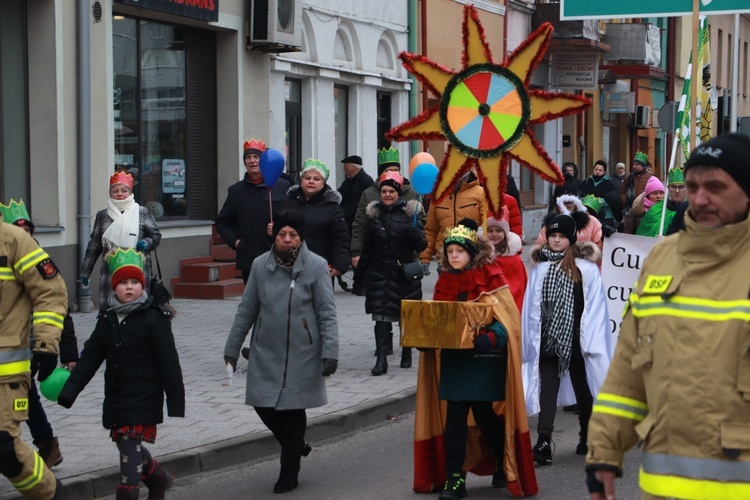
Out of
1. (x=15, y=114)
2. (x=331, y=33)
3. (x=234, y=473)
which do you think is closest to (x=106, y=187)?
(x=15, y=114)

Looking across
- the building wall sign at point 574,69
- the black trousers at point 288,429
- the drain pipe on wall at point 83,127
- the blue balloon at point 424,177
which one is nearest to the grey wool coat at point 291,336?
the black trousers at point 288,429

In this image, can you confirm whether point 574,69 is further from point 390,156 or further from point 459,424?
point 459,424

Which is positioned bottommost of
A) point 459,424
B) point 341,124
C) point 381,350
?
point 381,350

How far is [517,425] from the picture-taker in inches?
279

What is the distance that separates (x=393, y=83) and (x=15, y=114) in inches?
397

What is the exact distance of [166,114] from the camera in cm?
1753

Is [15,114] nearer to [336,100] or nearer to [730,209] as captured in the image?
[336,100]

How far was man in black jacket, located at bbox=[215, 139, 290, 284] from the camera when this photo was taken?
1216 centimetres

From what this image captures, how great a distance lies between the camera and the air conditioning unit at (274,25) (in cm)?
1820

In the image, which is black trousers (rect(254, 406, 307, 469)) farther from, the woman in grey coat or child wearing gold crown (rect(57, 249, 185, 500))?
child wearing gold crown (rect(57, 249, 185, 500))

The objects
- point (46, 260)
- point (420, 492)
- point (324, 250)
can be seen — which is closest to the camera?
point (46, 260)

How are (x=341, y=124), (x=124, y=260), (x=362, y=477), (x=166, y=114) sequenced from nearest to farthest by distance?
(x=124, y=260)
(x=362, y=477)
(x=166, y=114)
(x=341, y=124)

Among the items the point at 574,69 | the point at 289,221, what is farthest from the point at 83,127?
the point at 574,69

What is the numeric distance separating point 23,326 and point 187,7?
11.1 meters
